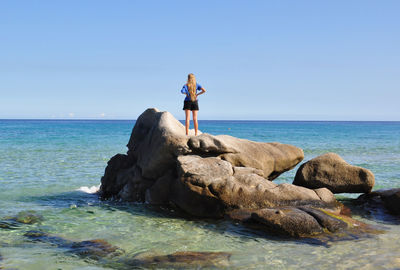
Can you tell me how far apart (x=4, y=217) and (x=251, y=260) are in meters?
6.50

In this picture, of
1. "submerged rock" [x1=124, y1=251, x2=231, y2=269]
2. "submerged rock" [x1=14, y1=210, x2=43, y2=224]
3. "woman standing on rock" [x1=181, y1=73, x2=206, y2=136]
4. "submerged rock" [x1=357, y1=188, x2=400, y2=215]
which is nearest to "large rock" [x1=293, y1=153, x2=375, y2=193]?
"submerged rock" [x1=357, y1=188, x2=400, y2=215]

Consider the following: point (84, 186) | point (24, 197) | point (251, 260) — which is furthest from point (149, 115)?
point (251, 260)

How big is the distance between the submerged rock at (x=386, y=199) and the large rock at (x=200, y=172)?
1588 millimetres

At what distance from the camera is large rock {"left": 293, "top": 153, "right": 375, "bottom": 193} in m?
11.6

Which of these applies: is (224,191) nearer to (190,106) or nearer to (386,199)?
(190,106)

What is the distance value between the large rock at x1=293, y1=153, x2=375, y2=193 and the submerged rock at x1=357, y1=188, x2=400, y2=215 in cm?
23

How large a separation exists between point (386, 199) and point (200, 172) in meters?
5.28

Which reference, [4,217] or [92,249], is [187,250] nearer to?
[92,249]

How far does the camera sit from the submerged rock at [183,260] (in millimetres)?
6621

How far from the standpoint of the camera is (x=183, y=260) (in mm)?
6812

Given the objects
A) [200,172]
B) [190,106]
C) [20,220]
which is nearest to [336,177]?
[200,172]

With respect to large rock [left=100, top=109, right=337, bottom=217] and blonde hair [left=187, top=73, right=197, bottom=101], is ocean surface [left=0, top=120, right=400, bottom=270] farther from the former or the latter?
blonde hair [left=187, top=73, right=197, bottom=101]

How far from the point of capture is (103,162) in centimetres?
2202

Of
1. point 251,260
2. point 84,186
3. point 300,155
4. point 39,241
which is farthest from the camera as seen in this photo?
point 84,186
